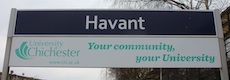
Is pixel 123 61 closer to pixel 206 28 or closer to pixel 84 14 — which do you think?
pixel 84 14

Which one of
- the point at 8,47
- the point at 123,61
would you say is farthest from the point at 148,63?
the point at 8,47

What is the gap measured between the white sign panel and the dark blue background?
12cm

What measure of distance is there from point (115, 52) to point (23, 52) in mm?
1462

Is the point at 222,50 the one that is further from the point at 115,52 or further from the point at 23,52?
the point at 23,52

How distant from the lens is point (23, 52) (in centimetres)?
461

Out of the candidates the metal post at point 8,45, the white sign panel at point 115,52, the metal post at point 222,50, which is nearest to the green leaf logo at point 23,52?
the white sign panel at point 115,52

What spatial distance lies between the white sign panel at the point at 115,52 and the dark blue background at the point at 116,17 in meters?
0.12

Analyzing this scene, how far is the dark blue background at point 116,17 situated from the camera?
471cm

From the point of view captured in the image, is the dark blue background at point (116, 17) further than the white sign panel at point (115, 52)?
Yes

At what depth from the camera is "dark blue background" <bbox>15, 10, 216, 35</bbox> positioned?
4.71 metres

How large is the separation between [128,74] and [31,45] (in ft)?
81.8

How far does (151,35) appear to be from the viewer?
4.68 m

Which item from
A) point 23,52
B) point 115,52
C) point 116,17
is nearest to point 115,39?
point 115,52

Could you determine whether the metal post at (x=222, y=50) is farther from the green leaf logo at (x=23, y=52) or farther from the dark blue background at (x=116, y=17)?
the green leaf logo at (x=23, y=52)
